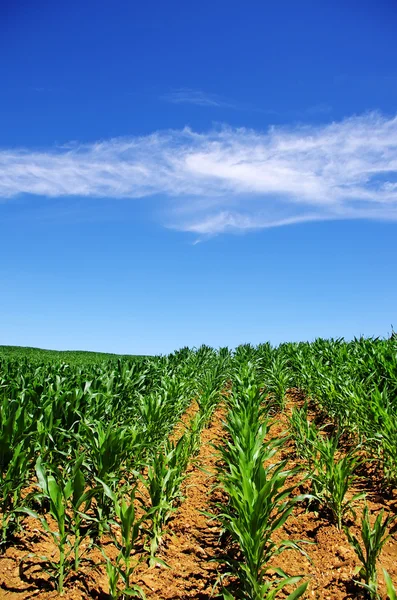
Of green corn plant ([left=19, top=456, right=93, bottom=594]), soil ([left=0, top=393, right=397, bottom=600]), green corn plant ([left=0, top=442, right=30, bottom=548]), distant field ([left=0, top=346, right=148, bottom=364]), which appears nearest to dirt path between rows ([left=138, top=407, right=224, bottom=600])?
soil ([left=0, top=393, right=397, bottom=600])

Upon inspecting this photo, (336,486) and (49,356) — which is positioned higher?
(49,356)

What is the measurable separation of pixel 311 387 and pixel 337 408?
2.09 m

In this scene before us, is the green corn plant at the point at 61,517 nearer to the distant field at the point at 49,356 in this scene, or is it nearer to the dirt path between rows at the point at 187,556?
the dirt path between rows at the point at 187,556

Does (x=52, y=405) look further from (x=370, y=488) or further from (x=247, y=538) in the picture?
(x=370, y=488)

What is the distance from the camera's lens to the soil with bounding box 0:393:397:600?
10.0ft

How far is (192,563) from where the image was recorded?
346 cm

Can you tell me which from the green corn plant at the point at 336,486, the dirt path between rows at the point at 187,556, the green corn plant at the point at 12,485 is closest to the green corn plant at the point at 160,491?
the dirt path between rows at the point at 187,556

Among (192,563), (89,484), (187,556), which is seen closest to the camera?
(192,563)

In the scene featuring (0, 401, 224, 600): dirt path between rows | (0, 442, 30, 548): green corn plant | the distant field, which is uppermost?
the distant field

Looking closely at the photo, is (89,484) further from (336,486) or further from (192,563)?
(336,486)

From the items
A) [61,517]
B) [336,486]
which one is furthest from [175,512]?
[336,486]

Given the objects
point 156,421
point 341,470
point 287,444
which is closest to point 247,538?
point 341,470

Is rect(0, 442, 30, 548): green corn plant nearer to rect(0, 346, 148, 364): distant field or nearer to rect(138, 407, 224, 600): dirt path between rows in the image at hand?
rect(138, 407, 224, 600): dirt path between rows

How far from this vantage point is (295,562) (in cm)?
335
